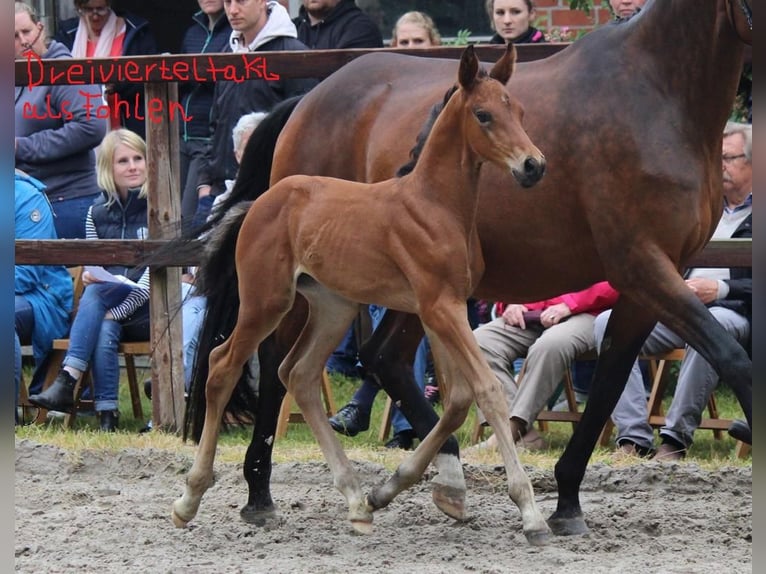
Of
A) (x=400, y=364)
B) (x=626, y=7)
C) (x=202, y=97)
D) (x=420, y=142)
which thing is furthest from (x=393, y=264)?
(x=202, y=97)

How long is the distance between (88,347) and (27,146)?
5.09 feet

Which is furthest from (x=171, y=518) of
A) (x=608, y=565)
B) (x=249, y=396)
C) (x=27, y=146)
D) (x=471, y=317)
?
(x=27, y=146)

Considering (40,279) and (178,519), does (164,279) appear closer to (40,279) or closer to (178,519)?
(40,279)

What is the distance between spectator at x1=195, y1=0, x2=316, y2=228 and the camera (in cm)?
739

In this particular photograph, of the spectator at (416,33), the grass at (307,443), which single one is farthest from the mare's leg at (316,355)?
the spectator at (416,33)

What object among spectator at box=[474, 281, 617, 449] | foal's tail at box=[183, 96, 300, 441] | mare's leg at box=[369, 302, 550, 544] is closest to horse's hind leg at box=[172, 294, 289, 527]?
foal's tail at box=[183, 96, 300, 441]

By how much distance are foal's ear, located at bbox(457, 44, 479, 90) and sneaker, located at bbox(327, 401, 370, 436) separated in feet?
9.96

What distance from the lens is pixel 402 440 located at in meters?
6.41

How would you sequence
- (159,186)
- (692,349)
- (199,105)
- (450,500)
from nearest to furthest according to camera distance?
1. (450,500)
2. (692,349)
3. (159,186)
4. (199,105)

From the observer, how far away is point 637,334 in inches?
177

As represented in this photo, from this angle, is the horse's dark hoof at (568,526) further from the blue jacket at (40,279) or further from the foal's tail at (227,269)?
the blue jacket at (40,279)

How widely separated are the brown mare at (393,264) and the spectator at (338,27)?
3.40 metres

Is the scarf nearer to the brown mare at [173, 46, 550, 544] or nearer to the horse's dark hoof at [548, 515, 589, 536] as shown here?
the brown mare at [173, 46, 550, 544]

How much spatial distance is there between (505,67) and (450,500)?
1.56 metres
